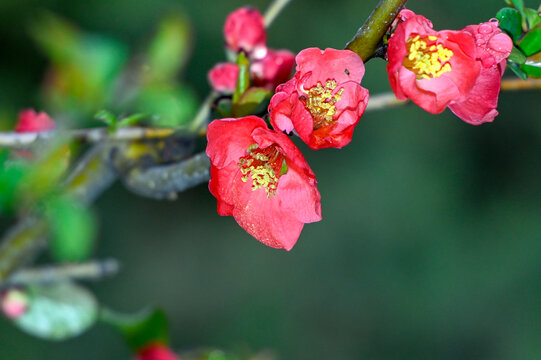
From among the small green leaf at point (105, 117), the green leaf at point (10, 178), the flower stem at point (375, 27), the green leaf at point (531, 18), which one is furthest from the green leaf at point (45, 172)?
the green leaf at point (531, 18)

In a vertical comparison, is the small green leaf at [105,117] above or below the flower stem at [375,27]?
below

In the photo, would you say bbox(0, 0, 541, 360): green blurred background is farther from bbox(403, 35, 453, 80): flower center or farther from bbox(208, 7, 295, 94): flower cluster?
bbox(403, 35, 453, 80): flower center

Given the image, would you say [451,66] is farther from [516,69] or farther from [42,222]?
[42,222]

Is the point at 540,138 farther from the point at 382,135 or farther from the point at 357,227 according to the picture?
the point at 357,227

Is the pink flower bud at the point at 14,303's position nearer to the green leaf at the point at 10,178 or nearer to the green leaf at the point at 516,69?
the green leaf at the point at 10,178

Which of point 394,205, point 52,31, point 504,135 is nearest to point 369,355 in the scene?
point 394,205

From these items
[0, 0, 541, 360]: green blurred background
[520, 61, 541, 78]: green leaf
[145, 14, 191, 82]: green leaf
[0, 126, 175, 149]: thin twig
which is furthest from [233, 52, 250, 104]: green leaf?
[0, 0, 541, 360]: green blurred background
